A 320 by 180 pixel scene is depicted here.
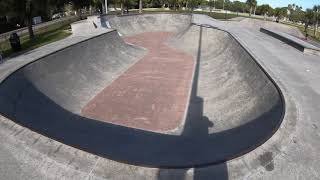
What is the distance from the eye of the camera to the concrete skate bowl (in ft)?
26.7

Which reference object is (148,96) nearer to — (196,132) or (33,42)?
(196,132)

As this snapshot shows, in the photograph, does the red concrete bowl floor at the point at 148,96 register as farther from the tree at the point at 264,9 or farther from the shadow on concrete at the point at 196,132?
the tree at the point at 264,9

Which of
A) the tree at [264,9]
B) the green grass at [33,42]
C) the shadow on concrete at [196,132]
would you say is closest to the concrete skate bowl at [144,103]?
the shadow on concrete at [196,132]

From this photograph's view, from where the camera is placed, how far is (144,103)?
15820 mm

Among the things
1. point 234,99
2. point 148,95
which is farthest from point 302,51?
point 148,95

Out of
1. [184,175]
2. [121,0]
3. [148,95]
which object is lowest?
[148,95]

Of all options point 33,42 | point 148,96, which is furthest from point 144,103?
point 33,42

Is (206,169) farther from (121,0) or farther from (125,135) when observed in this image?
(121,0)

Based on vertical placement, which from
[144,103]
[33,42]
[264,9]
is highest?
[264,9]

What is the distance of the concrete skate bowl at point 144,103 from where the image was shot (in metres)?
8.15

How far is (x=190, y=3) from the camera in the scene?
9138 cm

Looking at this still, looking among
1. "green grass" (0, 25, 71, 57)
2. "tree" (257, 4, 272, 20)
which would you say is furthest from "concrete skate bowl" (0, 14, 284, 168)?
"tree" (257, 4, 272, 20)

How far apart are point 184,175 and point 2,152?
4521mm

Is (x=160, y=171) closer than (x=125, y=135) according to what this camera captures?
Yes
